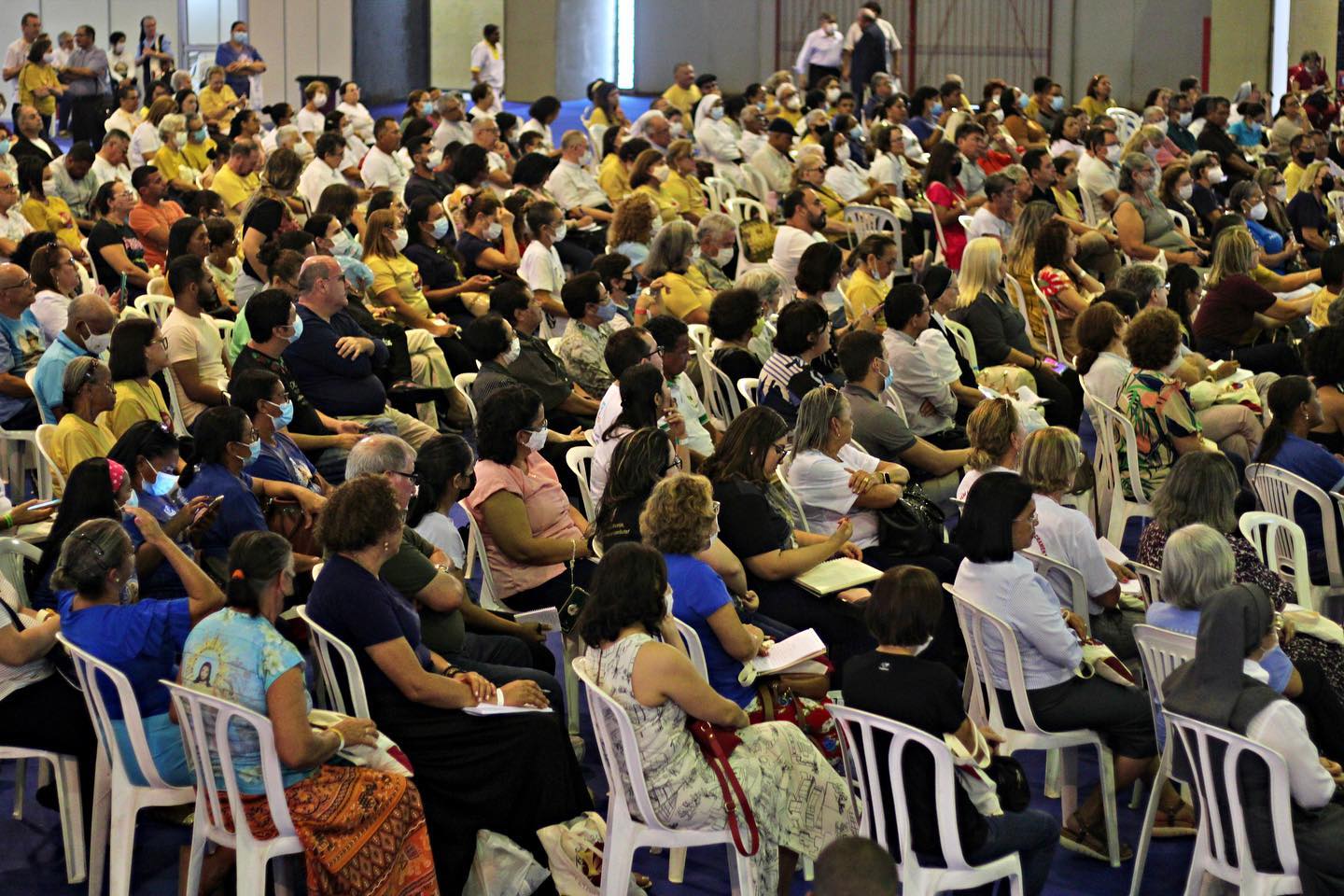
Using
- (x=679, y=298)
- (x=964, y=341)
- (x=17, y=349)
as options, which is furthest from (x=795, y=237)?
(x=17, y=349)

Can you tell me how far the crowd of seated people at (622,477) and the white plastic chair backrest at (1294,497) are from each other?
26 mm

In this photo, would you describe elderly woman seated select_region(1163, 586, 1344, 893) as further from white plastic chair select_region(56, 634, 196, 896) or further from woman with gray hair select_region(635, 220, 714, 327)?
woman with gray hair select_region(635, 220, 714, 327)

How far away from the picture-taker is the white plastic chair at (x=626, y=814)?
372cm

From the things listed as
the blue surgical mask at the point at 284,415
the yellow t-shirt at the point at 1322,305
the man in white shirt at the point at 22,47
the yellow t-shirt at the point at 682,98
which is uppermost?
the man in white shirt at the point at 22,47

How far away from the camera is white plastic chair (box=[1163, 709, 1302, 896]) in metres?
3.48

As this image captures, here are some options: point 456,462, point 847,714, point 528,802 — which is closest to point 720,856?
point 528,802

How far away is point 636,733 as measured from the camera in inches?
147

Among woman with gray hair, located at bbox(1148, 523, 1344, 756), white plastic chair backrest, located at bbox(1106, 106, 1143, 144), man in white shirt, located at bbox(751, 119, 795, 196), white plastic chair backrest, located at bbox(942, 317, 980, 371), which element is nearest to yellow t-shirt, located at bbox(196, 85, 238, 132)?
man in white shirt, located at bbox(751, 119, 795, 196)

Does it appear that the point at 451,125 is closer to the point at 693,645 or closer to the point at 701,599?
the point at 701,599

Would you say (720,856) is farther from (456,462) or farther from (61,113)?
(61,113)

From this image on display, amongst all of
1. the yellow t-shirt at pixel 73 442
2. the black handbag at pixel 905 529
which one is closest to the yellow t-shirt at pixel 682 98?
the black handbag at pixel 905 529

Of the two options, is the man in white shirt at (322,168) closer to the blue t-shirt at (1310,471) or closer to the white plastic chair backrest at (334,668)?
the blue t-shirt at (1310,471)

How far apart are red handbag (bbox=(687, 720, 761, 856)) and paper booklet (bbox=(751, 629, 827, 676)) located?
53 centimetres

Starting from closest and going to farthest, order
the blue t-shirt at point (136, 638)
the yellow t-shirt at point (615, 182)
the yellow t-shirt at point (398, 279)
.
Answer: the blue t-shirt at point (136, 638), the yellow t-shirt at point (398, 279), the yellow t-shirt at point (615, 182)
